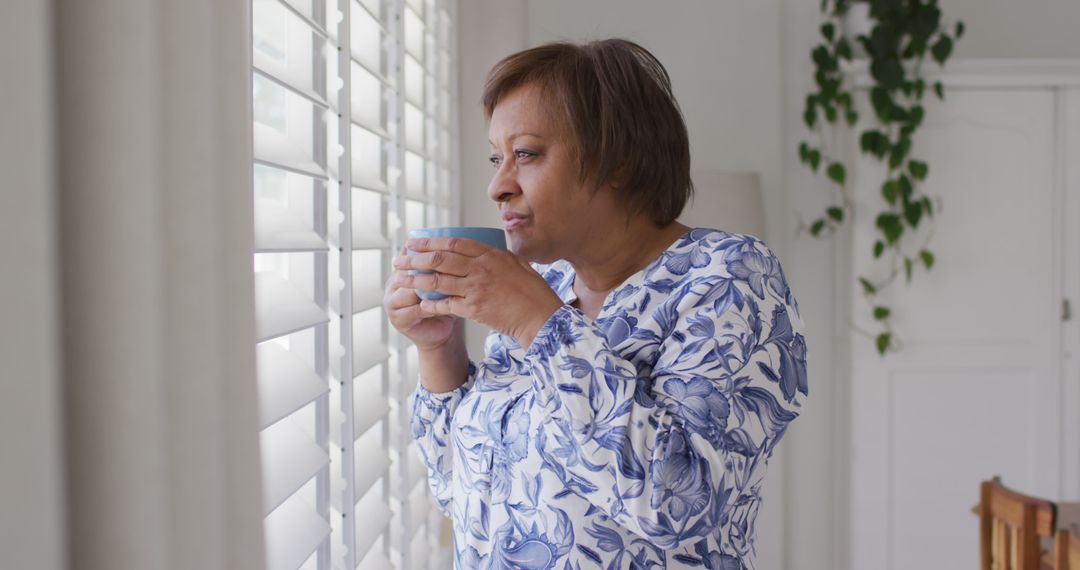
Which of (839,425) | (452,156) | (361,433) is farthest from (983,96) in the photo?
(361,433)

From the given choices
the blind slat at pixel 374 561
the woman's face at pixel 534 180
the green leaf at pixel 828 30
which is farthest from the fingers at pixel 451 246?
the green leaf at pixel 828 30

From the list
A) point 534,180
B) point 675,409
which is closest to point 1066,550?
point 675,409

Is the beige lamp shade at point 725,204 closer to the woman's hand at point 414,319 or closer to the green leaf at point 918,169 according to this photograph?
the green leaf at point 918,169

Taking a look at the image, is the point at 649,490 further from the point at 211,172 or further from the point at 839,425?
the point at 839,425

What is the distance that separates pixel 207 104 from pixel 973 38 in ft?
12.0

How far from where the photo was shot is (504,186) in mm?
929

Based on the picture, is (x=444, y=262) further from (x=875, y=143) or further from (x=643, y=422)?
(x=875, y=143)

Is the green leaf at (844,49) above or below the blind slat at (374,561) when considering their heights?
above

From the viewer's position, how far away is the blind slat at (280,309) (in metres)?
0.79

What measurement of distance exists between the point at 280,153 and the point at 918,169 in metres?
2.65

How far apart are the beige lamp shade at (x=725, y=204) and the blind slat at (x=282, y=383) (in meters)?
1.90

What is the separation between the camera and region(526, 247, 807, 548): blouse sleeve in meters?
0.77

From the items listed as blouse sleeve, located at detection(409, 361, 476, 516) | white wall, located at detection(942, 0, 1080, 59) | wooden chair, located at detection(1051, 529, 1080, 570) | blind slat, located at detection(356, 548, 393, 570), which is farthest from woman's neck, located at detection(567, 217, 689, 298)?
white wall, located at detection(942, 0, 1080, 59)

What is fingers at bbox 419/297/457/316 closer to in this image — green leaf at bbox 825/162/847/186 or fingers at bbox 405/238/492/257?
fingers at bbox 405/238/492/257
